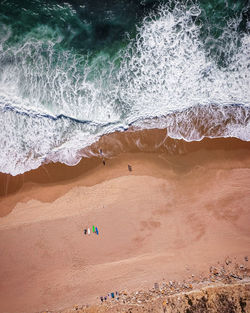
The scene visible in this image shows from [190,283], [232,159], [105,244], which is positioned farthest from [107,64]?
[190,283]

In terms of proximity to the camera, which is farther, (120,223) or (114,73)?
(114,73)

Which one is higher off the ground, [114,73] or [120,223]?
[114,73]

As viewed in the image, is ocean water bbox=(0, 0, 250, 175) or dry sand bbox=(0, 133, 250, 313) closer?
dry sand bbox=(0, 133, 250, 313)

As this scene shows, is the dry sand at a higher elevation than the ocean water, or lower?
lower

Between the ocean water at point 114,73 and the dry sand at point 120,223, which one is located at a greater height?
the ocean water at point 114,73

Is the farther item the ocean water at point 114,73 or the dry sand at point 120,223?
the ocean water at point 114,73
